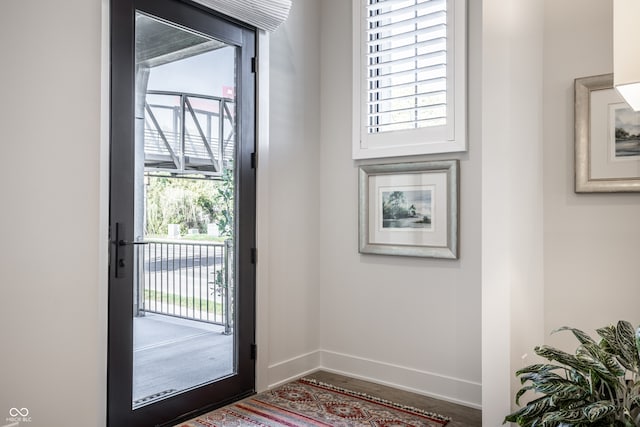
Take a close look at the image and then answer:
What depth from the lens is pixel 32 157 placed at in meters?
2.08

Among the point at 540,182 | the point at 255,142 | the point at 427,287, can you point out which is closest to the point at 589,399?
the point at 540,182

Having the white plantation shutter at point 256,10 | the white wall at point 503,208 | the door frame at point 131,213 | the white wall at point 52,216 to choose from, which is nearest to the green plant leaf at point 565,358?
the white wall at point 503,208

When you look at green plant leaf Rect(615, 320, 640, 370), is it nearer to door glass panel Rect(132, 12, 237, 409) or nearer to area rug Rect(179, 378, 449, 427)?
area rug Rect(179, 378, 449, 427)

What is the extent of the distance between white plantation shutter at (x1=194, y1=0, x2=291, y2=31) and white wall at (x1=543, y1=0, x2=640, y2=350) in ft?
5.04

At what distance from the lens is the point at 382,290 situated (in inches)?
131

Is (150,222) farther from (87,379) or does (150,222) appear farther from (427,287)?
(427,287)

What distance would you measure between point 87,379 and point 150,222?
79 centimetres

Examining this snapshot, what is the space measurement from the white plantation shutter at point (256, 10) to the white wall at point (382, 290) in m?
0.62

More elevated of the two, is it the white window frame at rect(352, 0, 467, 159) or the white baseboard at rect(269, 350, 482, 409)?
the white window frame at rect(352, 0, 467, 159)

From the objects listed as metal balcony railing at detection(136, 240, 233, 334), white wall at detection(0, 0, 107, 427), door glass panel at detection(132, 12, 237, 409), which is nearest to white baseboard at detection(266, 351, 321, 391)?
door glass panel at detection(132, 12, 237, 409)

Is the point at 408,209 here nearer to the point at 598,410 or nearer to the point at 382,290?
the point at 382,290

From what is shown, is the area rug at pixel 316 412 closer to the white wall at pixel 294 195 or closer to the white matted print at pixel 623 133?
the white wall at pixel 294 195

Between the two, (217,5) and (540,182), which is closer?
(540,182)

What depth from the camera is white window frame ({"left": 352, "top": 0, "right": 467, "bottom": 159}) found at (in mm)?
2955
